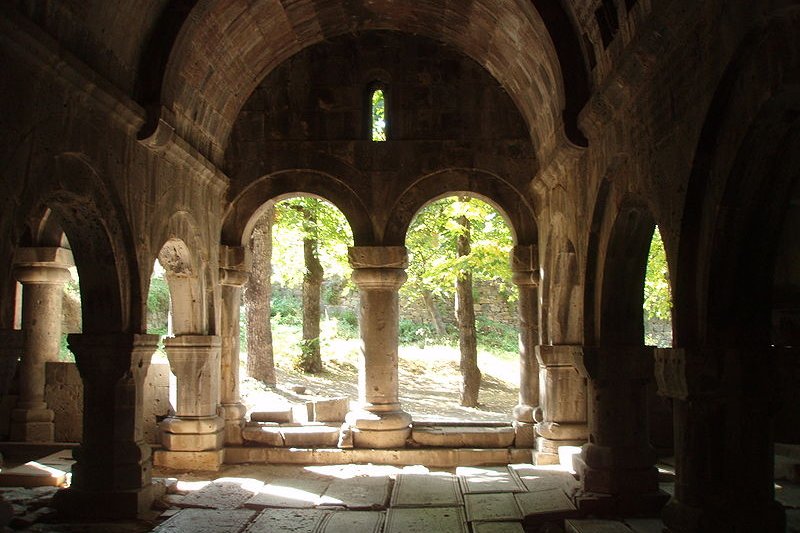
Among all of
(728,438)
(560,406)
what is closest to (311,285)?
(560,406)

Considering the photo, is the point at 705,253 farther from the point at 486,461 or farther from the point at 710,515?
the point at 486,461

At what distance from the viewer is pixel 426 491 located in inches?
322

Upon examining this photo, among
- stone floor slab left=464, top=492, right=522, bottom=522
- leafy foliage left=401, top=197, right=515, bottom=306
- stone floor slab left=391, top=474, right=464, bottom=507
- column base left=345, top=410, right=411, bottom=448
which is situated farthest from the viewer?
leafy foliage left=401, top=197, right=515, bottom=306

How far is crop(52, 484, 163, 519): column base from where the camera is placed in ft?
22.6

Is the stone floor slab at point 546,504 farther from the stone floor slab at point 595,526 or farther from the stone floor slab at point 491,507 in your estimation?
the stone floor slab at point 595,526

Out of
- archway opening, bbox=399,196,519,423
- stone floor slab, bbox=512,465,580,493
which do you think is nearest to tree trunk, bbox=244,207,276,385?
archway opening, bbox=399,196,519,423

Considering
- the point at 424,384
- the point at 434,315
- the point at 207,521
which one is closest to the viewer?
the point at 207,521

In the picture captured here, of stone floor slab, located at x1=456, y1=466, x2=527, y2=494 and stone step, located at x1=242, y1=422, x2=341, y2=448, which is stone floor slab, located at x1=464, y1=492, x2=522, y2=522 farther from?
stone step, located at x1=242, y1=422, x2=341, y2=448

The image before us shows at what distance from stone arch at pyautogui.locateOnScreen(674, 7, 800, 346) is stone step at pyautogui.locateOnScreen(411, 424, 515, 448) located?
5.56 metres

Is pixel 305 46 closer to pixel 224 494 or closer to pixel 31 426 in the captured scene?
pixel 224 494

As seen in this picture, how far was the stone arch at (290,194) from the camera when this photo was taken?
10.7 metres

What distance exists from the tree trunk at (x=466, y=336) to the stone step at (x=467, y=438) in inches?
206

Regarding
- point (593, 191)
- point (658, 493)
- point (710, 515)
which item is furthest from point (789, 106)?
point (658, 493)

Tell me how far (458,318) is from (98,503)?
32.6 feet
